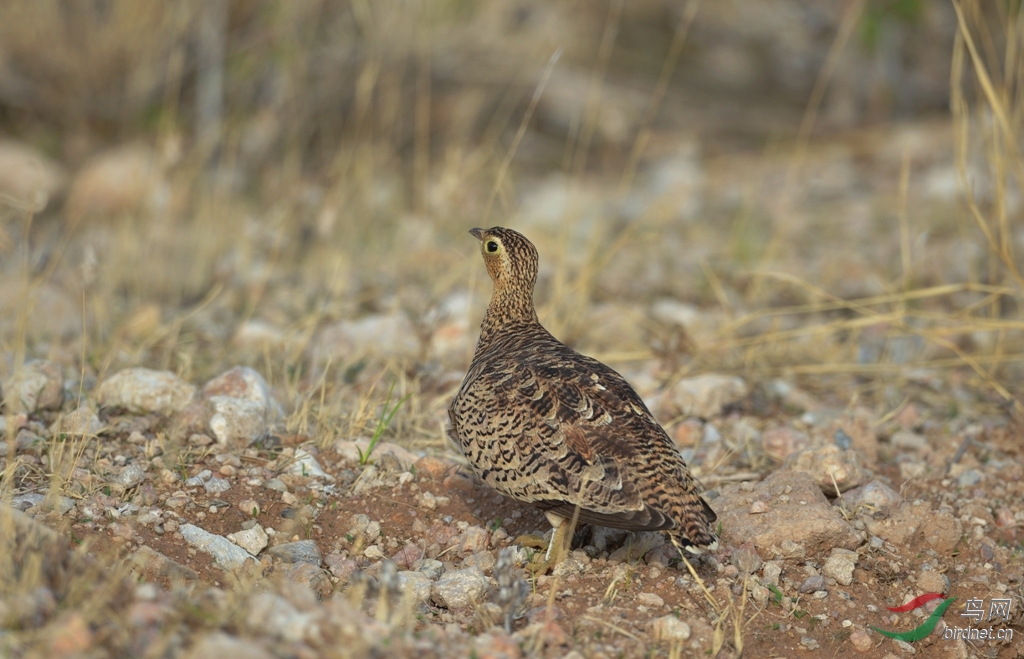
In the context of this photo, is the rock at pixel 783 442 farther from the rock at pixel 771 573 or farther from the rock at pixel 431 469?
the rock at pixel 431 469

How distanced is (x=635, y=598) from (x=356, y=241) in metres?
4.07

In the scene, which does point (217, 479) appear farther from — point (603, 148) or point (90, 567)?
point (603, 148)

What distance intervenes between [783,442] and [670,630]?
1.65 metres

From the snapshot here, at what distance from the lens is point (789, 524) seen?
3.46m

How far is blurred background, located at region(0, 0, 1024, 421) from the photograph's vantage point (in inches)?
197

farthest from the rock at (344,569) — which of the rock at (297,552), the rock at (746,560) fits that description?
the rock at (746,560)

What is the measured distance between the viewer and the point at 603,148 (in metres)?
9.41

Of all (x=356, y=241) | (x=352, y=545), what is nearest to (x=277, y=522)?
(x=352, y=545)

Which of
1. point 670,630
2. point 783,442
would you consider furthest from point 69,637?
point 783,442

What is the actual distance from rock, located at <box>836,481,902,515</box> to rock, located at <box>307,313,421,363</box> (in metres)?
2.21

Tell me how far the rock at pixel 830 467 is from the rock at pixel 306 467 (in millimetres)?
1796

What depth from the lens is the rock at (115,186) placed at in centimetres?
673

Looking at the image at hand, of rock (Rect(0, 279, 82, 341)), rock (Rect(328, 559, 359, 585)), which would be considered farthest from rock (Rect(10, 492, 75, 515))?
rock (Rect(0, 279, 82, 341))

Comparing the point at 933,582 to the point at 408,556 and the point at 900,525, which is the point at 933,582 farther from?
the point at 408,556
